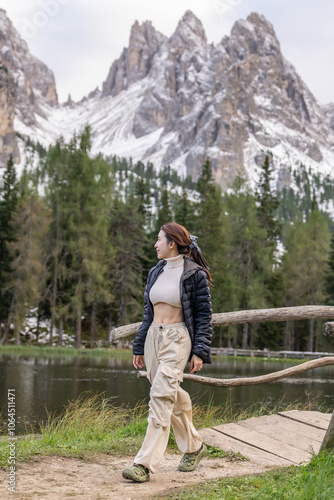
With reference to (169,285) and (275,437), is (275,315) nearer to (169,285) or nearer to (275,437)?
(169,285)

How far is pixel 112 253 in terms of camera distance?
36.2 metres

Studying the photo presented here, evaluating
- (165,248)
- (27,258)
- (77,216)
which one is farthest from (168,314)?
(77,216)

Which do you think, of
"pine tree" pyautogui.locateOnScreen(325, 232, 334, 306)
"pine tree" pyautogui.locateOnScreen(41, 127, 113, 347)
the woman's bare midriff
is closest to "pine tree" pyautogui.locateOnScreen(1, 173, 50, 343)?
"pine tree" pyautogui.locateOnScreen(41, 127, 113, 347)

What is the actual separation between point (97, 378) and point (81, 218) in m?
17.0

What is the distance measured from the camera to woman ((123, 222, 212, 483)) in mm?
4285

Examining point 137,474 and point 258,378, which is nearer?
point 137,474

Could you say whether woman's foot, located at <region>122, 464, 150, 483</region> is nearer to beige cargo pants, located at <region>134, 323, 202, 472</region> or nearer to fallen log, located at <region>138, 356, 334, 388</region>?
beige cargo pants, located at <region>134, 323, 202, 472</region>

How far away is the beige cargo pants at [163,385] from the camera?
4262 millimetres

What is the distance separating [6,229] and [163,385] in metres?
34.6

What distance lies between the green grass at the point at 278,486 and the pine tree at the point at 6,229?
104 ft

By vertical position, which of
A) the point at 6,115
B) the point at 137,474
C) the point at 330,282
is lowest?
the point at 137,474

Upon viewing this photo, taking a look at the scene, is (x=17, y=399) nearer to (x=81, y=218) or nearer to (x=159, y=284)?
(x=159, y=284)

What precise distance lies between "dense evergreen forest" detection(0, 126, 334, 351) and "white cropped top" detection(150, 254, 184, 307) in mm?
29342

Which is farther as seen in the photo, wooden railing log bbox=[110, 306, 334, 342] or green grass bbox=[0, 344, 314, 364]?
green grass bbox=[0, 344, 314, 364]
